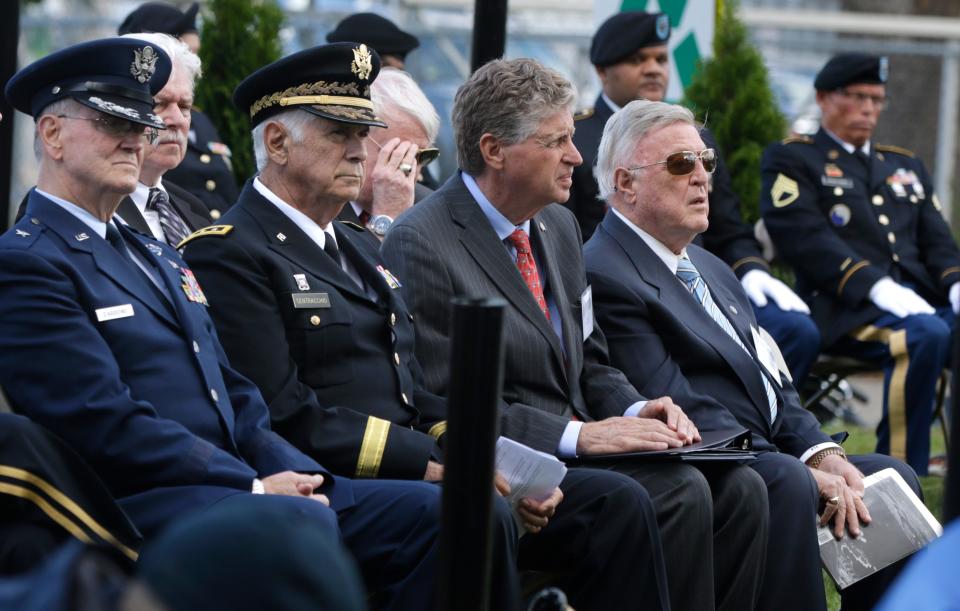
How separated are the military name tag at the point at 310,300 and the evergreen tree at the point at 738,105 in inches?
187

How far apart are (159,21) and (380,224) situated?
2.14 meters

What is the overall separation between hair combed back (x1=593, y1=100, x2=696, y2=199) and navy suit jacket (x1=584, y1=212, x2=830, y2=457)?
0.25 m

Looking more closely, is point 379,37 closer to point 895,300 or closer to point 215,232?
point 895,300

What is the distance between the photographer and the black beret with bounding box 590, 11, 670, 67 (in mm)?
7500

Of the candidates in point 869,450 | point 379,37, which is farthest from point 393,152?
point 869,450

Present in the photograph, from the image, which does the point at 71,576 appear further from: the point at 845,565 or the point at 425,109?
the point at 425,109

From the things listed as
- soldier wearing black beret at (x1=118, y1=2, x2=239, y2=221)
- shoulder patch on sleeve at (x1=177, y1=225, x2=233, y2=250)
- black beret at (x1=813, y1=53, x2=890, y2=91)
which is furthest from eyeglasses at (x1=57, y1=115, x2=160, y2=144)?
black beret at (x1=813, y1=53, x2=890, y2=91)

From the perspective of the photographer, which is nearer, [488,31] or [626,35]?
[488,31]

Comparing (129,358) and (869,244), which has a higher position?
(129,358)

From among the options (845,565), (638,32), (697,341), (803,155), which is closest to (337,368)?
(697,341)

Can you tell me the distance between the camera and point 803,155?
8148 mm

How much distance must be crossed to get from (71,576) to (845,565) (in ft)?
11.9

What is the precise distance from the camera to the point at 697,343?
17.1 feet

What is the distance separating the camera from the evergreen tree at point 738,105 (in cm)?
881
